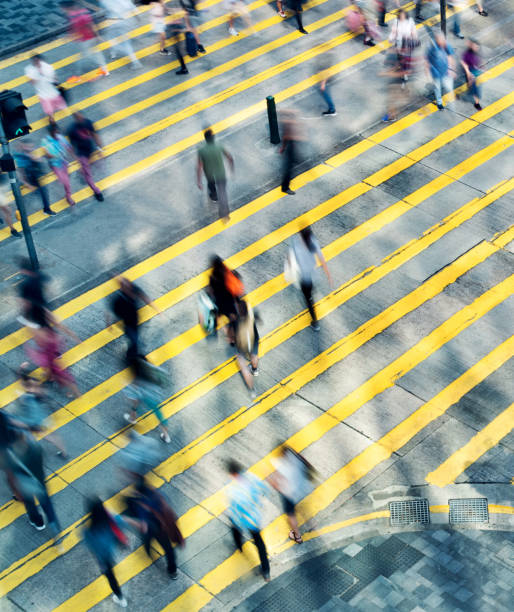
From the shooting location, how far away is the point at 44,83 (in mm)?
20281

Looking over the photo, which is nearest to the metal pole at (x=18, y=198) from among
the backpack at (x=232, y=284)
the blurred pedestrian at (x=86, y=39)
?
the backpack at (x=232, y=284)

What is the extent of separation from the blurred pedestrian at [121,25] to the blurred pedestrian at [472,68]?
23.7ft

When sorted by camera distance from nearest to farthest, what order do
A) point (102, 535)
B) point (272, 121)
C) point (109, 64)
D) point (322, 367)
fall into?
point (102, 535) → point (322, 367) → point (272, 121) → point (109, 64)

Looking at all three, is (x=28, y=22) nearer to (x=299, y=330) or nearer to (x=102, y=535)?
(x=299, y=330)

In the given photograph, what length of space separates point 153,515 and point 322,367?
4.38 meters

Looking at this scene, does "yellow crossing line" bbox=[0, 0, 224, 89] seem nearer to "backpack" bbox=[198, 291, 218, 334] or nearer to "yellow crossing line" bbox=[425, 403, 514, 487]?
"backpack" bbox=[198, 291, 218, 334]

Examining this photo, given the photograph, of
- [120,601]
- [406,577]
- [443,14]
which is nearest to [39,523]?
[120,601]

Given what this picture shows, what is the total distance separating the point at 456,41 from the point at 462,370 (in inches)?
438

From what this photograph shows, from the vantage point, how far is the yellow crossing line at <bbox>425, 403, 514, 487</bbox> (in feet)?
44.9

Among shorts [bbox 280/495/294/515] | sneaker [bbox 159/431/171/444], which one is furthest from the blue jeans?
shorts [bbox 280/495/294/515]

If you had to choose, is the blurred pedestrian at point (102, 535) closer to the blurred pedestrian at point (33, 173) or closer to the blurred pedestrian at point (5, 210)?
the blurred pedestrian at point (5, 210)

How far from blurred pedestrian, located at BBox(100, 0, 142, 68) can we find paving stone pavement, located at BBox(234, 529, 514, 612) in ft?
46.1

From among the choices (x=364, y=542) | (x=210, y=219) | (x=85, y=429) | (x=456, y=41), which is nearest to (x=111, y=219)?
(x=210, y=219)

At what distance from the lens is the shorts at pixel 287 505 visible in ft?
39.9
